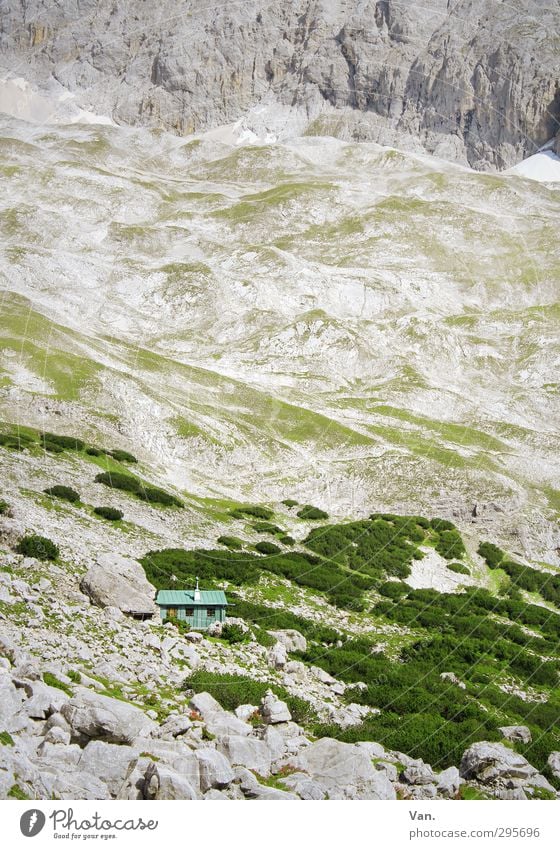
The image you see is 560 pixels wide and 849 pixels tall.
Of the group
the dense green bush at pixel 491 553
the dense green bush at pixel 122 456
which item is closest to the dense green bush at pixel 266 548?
the dense green bush at pixel 122 456

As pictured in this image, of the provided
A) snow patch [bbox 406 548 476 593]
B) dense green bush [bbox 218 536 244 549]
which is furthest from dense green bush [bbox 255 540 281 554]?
snow patch [bbox 406 548 476 593]

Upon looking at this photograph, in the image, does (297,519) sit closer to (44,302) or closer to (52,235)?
(44,302)

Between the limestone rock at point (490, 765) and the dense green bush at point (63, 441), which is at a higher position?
the limestone rock at point (490, 765)

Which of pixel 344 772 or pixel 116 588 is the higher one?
pixel 344 772

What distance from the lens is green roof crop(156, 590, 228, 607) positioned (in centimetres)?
3836

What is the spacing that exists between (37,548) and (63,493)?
53.0ft

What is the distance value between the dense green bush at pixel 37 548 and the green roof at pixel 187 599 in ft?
18.1

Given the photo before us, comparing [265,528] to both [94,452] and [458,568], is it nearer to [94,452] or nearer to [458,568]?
[94,452]

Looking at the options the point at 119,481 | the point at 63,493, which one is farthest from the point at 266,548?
the point at 63,493

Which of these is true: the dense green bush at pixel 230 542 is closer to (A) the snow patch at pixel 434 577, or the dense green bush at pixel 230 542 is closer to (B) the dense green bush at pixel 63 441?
(A) the snow patch at pixel 434 577

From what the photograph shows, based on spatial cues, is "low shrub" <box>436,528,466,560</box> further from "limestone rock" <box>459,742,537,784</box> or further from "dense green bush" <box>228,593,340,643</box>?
"limestone rock" <box>459,742,537,784</box>

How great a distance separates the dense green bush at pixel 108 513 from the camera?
5313cm

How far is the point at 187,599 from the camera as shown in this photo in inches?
1534
